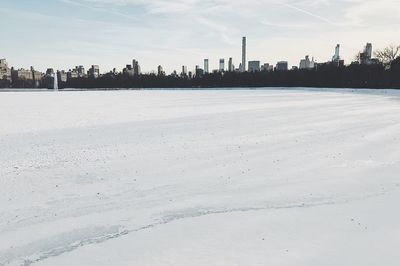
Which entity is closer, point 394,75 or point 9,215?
point 9,215

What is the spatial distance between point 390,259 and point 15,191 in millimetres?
6859

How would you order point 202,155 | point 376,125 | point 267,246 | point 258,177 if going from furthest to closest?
point 376,125 < point 202,155 < point 258,177 < point 267,246

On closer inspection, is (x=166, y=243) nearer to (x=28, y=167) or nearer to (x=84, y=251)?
(x=84, y=251)

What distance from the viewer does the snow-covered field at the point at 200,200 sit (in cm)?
562

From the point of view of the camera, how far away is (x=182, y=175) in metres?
9.63

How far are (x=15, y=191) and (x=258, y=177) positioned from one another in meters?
5.16

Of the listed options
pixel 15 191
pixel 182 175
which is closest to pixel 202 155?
pixel 182 175

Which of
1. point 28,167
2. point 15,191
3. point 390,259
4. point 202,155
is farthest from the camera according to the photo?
point 202,155

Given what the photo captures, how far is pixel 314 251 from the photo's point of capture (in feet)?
18.3

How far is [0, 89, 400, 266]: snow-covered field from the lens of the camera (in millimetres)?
5621

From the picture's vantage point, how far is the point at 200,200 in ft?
25.7

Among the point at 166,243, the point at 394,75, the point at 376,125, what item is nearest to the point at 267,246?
the point at 166,243

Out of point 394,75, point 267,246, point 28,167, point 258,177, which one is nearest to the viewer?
point 267,246

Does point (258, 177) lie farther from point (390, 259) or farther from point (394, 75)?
point (394, 75)
